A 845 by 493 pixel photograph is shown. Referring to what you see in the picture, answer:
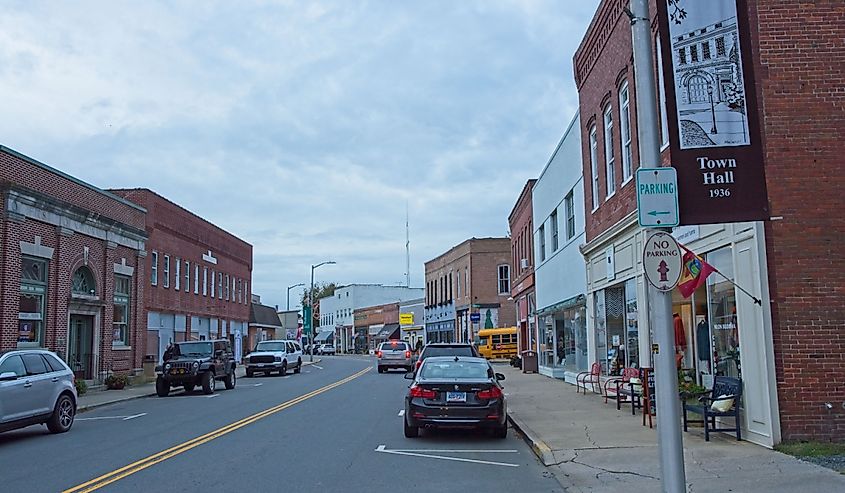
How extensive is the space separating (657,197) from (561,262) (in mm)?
21805

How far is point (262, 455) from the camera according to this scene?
12.4 metres

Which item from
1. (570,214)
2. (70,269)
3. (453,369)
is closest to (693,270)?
(453,369)

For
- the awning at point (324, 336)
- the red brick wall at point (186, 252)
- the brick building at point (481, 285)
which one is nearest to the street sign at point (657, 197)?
the red brick wall at point (186, 252)

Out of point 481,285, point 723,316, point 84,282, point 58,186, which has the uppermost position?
point 58,186

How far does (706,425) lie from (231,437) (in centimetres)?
826

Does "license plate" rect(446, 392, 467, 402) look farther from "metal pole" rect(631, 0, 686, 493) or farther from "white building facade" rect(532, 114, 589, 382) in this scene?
"white building facade" rect(532, 114, 589, 382)

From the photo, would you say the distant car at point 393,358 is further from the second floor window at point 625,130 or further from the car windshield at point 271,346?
the second floor window at point 625,130

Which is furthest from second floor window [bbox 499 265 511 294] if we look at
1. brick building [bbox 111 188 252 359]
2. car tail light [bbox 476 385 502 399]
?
car tail light [bbox 476 385 502 399]

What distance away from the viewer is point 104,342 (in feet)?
98.8

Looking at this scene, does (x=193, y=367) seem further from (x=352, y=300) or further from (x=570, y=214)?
(x=352, y=300)

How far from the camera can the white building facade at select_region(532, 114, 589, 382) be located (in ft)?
84.1

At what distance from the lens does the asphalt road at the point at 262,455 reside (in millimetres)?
10195

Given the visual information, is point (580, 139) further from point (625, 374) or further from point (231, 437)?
point (231, 437)

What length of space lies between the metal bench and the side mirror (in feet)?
39.4
